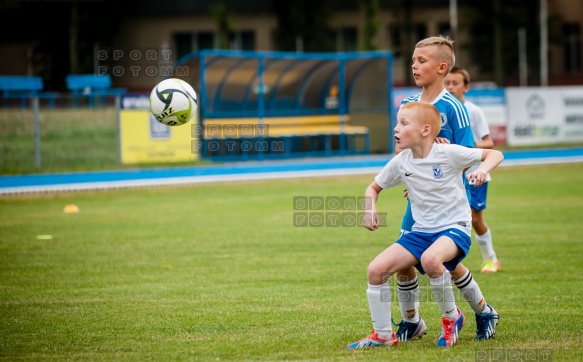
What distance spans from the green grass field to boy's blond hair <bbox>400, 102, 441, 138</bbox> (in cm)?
151

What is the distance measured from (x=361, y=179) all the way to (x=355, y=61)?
328 inches

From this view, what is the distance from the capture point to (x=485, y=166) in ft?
19.1

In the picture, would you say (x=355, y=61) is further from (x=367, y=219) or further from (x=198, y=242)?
(x=367, y=219)

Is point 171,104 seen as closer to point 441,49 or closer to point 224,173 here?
point 441,49

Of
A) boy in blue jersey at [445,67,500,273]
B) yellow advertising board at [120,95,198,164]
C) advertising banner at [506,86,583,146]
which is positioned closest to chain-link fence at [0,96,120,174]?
yellow advertising board at [120,95,198,164]

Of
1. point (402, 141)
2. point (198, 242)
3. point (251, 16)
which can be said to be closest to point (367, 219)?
point (402, 141)

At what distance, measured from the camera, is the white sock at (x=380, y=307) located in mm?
5941

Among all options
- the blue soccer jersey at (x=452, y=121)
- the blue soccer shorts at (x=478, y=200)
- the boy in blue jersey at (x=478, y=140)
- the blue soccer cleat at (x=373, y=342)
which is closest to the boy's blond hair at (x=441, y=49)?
the blue soccer jersey at (x=452, y=121)

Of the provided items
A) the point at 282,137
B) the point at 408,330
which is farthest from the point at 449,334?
the point at 282,137

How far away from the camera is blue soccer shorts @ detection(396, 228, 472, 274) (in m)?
5.95

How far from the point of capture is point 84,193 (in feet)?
65.0

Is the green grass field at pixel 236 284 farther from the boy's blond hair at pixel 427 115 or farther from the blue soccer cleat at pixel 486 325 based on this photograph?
the boy's blond hair at pixel 427 115

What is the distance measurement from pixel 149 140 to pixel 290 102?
19.0 ft

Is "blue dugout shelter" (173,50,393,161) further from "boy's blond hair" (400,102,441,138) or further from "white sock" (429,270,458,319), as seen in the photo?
"white sock" (429,270,458,319)
